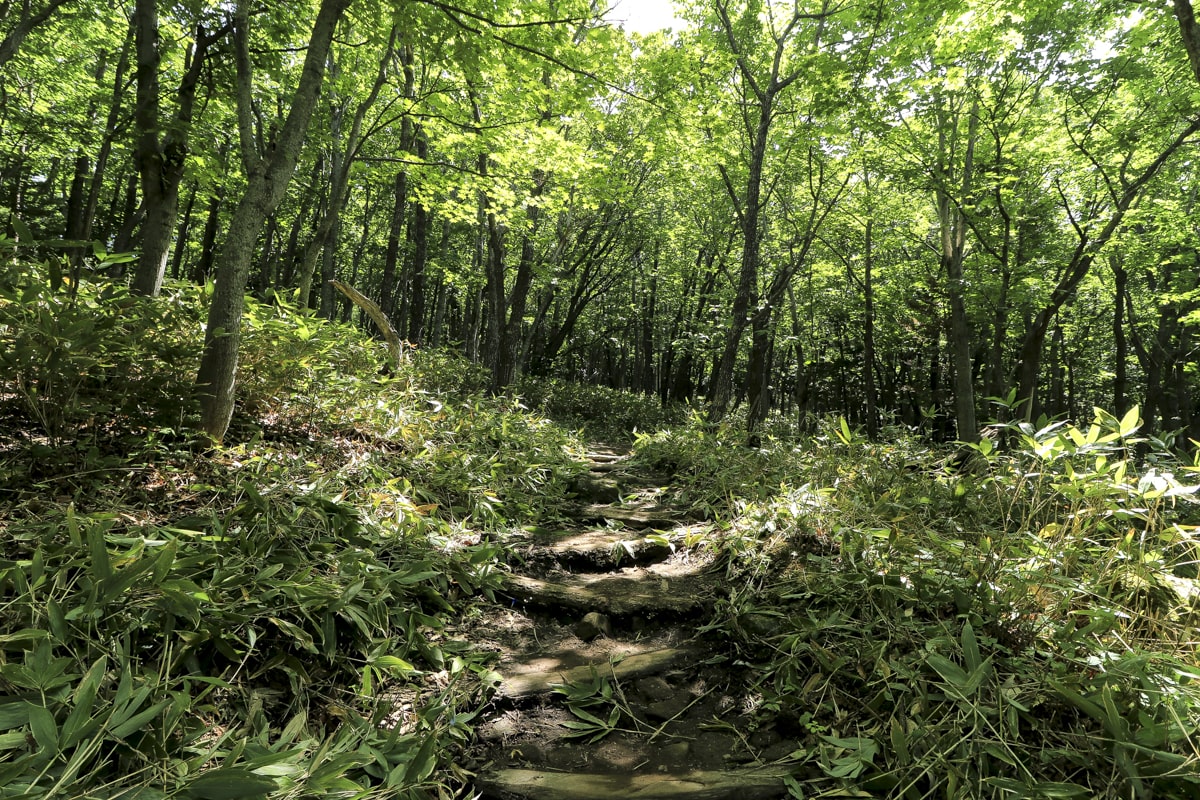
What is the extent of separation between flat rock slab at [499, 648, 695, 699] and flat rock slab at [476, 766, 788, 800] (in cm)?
47

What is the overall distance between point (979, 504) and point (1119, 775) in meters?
1.94

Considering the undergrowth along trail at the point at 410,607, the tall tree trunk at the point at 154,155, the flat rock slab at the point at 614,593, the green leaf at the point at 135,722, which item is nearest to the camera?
the green leaf at the point at 135,722

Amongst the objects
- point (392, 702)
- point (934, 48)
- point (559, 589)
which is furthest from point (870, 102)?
point (392, 702)

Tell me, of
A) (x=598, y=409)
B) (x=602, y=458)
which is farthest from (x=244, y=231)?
(x=598, y=409)

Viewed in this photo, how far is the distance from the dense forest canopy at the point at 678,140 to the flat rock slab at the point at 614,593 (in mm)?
2137

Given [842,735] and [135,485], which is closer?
[842,735]

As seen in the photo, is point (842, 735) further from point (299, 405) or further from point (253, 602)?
point (299, 405)

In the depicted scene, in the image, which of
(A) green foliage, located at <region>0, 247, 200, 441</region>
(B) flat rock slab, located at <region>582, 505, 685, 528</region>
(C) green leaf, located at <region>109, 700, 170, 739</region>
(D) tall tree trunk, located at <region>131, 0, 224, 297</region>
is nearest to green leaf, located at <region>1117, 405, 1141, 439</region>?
(B) flat rock slab, located at <region>582, 505, 685, 528</region>

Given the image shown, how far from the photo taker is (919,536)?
2.88 meters

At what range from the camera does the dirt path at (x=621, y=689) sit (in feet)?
6.30

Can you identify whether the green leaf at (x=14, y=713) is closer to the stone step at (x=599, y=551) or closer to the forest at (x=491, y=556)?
the forest at (x=491, y=556)

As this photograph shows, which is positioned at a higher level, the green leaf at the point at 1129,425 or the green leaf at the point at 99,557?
the green leaf at the point at 1129,425

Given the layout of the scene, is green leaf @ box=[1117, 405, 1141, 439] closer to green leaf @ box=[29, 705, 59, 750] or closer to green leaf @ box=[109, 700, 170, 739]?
green leaf @ box=[109, 700, 170, 739]

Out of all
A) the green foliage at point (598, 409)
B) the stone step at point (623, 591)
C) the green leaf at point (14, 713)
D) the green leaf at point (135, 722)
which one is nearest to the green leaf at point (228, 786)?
the green leaf at point (135, 722)
